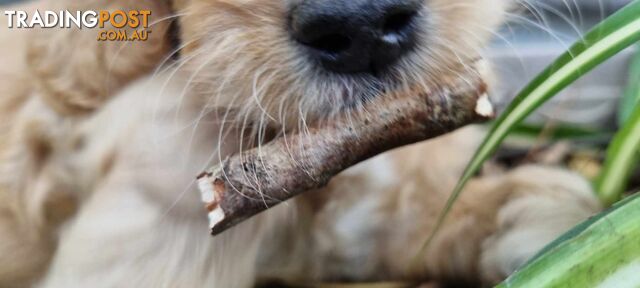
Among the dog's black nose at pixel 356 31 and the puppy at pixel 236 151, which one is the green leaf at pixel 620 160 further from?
the dog's black nose at pixel 356 31

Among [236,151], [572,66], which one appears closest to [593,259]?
[572,66]

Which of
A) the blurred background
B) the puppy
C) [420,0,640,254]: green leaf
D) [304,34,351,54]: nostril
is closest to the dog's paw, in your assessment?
the puppy

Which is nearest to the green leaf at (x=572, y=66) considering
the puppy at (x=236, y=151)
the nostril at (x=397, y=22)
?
the puppy at (x=236, y=151)

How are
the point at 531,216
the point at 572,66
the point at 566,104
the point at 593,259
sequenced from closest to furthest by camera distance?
the point at 593,259, the point at 572,66, the point at 531,216, the point at 566,104

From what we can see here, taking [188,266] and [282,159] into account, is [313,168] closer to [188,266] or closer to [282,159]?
[282,159]

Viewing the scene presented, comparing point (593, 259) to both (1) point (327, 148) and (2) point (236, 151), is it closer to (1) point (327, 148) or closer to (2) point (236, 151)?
(1) point (327, 148)

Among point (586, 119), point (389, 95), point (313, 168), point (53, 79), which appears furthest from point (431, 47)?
point (586, 119)

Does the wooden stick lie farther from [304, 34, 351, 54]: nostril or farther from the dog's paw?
the dog's paw
